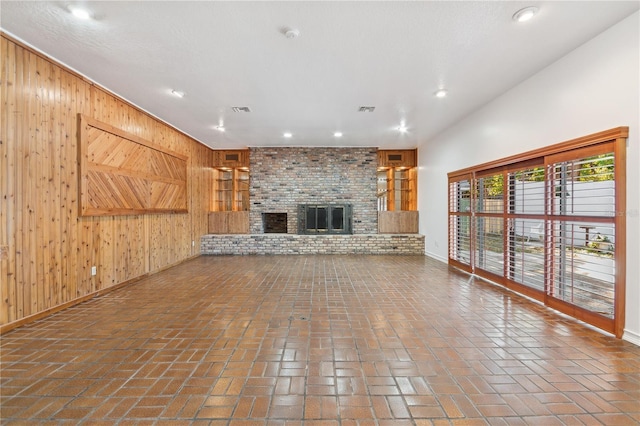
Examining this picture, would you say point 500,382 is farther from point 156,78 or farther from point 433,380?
point 156,78

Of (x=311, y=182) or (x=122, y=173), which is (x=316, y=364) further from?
(x=311, y=182)

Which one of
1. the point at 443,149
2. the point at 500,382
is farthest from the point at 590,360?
the point at 443,149

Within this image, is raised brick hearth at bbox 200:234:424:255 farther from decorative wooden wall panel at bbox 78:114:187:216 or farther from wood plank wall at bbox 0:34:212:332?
wood plank wall at bbox 0:34:212:332

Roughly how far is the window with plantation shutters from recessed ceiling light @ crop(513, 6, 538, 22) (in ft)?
4.27

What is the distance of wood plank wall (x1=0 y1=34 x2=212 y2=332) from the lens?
2.74m

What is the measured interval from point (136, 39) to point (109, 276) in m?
3.28

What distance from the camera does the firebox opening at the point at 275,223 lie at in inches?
328

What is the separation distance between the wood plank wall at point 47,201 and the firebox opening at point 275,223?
4.02 m

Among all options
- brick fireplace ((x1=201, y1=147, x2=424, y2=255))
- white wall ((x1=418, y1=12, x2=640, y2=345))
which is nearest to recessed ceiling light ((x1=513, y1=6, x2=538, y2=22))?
white wall ((x1=418, y1=12, x2=640, y2=345))

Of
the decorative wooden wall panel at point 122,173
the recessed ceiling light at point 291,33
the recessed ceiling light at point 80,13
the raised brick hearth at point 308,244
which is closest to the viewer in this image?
the recessed ceiling light at point 80,13

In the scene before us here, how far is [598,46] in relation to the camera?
2.72 m

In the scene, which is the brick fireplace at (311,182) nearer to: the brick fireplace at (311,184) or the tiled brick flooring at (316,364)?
the brick fireplace at (311,184)

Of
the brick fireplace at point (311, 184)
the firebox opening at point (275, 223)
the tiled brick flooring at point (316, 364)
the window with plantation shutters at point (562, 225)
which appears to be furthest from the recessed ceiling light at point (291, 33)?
the firebox opening at point (275, 223)

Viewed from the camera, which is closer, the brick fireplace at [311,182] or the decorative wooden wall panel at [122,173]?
the decorative wooden wall panel at [122,173]
